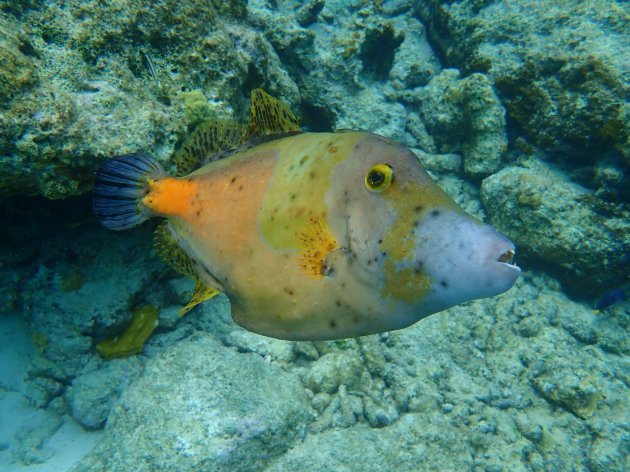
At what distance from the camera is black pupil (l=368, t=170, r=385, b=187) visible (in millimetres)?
1557

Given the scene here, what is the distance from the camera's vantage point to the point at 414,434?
151 inches

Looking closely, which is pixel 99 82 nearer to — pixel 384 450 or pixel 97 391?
pixel 97 391

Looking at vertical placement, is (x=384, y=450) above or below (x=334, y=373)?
below

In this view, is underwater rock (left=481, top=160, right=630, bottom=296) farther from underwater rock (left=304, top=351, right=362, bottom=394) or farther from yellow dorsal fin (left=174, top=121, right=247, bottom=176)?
yellow dorsal fin (left=174, top=121, right=247, bottom=176)

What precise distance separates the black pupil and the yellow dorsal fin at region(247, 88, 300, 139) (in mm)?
745

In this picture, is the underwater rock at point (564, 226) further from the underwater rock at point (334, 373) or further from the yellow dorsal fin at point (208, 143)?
the yellow dorsal fin at point (208, 143)

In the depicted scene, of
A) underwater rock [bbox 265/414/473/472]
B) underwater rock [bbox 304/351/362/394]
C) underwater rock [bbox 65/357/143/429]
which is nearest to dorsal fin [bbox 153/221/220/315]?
underwater rock [bbox 265/414/473/472]

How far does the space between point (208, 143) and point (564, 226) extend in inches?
197

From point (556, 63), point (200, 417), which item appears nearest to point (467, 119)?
point (556, 63)

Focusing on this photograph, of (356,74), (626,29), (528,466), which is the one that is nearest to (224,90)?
(356,74)

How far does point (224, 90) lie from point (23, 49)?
1470 mm

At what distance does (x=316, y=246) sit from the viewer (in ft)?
5.43

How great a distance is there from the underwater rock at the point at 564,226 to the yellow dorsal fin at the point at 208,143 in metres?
4.60

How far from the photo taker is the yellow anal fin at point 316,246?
1.63 metres
